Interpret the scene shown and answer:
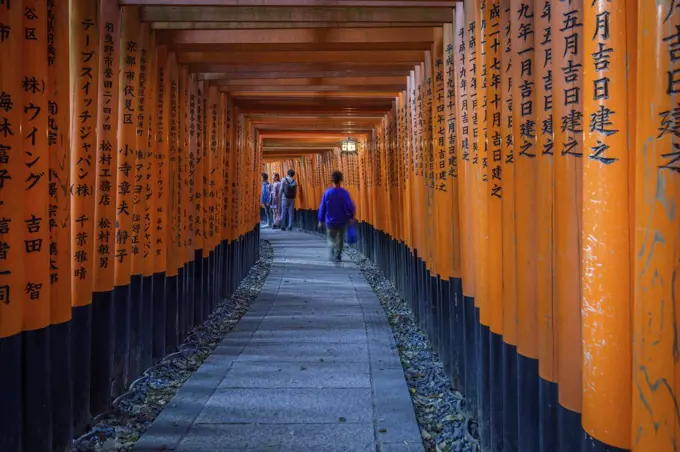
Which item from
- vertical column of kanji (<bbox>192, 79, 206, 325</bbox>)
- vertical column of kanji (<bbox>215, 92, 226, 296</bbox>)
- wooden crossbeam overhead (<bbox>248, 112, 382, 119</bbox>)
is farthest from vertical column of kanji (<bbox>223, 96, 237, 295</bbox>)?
vertical column of kanji (<bbox>192, 79, 206, 325</bbox>)

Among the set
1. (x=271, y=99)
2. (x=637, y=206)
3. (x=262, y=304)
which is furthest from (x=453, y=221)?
(x=271, y=99)

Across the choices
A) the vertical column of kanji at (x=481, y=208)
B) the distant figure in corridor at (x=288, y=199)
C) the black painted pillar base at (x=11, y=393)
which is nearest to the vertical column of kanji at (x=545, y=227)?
the vertical column of kanji at (x=481, y=208)

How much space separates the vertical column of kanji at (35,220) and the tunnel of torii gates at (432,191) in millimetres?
10

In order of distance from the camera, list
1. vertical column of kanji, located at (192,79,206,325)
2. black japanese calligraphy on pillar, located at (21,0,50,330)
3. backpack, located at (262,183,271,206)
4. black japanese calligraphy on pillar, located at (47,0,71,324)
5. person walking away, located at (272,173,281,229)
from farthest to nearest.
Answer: backpack, located at (262,183,271,206)
person walking away, located at (272,173,281,229)
vertical column of kanji, located at (192,79,206,325)
black japanese calligraphy on pillar, located at (47,0,71,324)
black japanese calligraphy on pillar, located at (21,0,50,330)

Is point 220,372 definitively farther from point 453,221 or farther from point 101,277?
point 453,221

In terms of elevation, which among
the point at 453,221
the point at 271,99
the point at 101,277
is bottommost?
the point at 101,277

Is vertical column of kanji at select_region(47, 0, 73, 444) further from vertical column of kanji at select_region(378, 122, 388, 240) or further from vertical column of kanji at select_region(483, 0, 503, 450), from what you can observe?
vertical column of kanji at select_region(378, 122, 388, 240)

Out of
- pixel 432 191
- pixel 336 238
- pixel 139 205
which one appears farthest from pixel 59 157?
pixel 336 238

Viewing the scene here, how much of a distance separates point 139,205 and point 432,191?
265 cm

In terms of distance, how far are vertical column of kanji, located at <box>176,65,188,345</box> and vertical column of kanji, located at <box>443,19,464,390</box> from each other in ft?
8.99

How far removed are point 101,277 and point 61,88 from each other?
1403 millimetres

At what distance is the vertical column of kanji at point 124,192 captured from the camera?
4305 mm

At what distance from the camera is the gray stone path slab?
3514 mm

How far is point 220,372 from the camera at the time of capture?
4.87 metres
